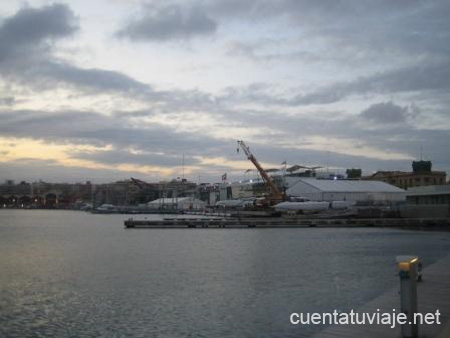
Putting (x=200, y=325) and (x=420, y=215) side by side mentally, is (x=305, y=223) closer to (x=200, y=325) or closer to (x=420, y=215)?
(x=420, y=215)

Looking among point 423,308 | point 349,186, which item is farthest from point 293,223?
point 423,308

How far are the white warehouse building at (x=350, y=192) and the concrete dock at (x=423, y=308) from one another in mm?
114039

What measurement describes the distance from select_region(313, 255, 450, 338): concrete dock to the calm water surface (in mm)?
2553

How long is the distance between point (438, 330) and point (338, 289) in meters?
13.5

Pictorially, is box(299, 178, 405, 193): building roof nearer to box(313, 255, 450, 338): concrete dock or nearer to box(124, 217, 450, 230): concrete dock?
box(124, 217, 450, 230): concrete dock

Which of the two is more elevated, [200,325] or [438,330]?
[438,330]

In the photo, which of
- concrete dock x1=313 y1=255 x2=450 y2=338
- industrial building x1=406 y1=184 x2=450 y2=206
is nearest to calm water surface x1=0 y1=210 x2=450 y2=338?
concrete dock x1=313 y1=255 x2=450 y2=338

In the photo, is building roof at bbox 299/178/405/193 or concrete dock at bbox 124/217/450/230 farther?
building roof at bbox 299/178/405/193

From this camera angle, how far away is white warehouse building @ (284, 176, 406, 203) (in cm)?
13512

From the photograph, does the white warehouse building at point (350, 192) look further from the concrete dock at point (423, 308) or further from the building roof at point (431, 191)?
the concrete dock at point (423, 308)

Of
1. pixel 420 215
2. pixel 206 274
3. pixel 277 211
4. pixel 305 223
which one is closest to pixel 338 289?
pixel 206 274

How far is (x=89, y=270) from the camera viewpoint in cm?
3381

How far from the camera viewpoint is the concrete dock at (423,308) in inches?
485

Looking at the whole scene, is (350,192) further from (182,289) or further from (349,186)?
(182,289)
